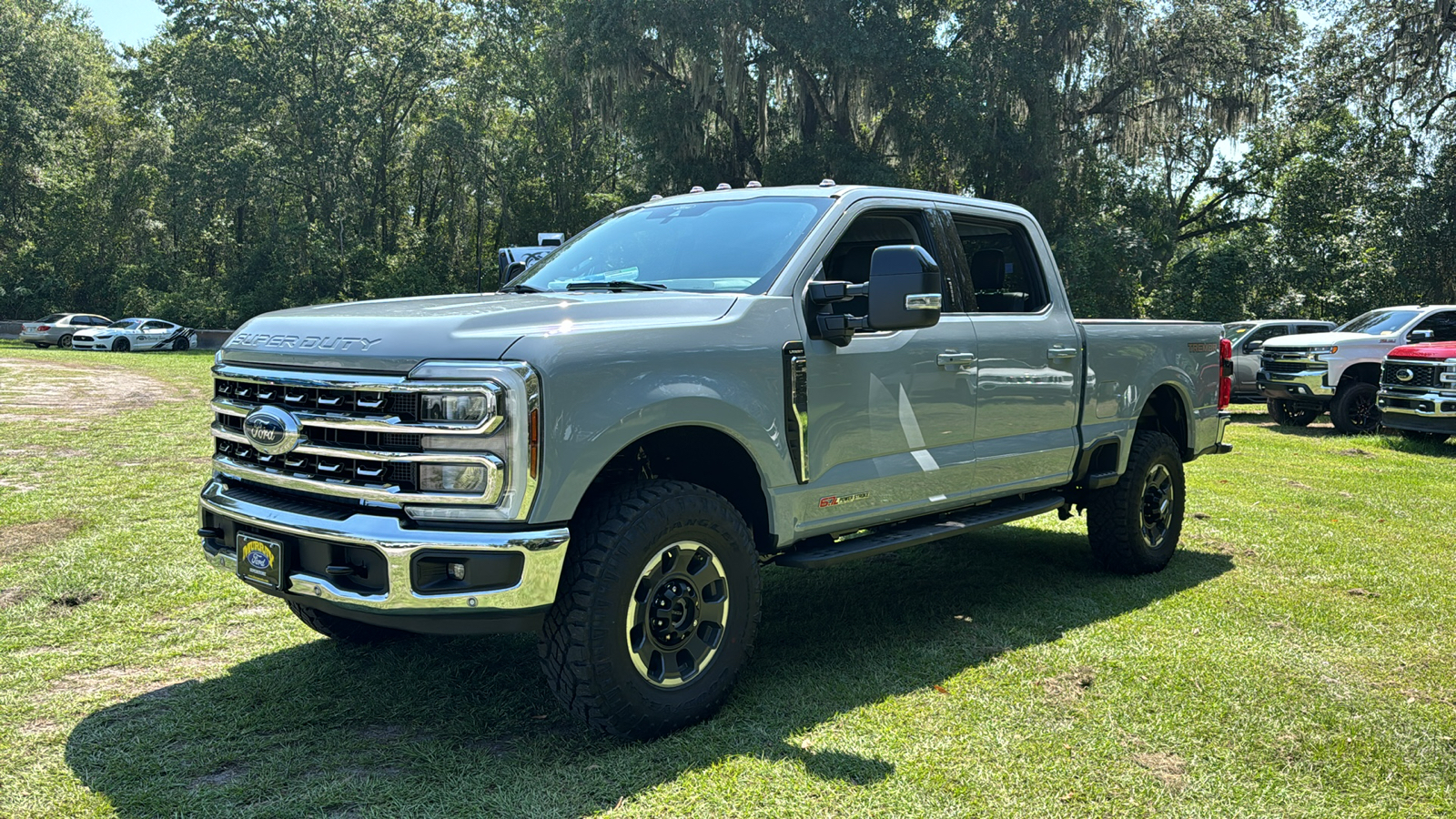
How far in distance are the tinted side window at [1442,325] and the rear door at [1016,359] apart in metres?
13.1

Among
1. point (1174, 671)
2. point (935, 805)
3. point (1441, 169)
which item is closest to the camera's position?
point (935, 805)

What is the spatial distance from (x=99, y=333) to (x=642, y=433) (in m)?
38.7

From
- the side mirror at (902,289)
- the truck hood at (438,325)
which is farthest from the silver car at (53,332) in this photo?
the side mirror at (902,289)

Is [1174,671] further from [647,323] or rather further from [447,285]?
[447,285]

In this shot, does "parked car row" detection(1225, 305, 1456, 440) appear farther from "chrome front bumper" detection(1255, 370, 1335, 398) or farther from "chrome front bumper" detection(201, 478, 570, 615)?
"chrome front bumper" detection(201, 478, 570, 615)

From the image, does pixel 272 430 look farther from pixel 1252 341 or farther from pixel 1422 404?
pixel 1252 341

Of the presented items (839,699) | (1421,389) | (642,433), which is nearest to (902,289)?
(642,433)

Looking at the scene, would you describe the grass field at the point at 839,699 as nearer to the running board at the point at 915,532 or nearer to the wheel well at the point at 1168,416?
the running board at the point at 915,532

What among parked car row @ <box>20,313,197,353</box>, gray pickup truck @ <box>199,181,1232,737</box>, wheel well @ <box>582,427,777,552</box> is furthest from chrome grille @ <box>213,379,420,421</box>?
parked car row @ <box>20,313,197,353</box>

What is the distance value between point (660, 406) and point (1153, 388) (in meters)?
4.02

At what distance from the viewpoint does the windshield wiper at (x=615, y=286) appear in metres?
4.57

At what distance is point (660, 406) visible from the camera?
381 centimetres

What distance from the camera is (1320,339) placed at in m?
16.0

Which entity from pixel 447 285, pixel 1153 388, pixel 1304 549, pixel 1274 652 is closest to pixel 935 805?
pixel 1274 652
